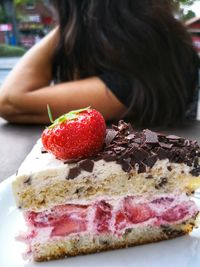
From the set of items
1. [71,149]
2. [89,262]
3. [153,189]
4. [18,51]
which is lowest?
[18,51]

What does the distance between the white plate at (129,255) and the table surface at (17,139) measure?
0.35 m

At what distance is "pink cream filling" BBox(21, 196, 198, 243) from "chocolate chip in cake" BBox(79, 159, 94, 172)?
0.35 ft

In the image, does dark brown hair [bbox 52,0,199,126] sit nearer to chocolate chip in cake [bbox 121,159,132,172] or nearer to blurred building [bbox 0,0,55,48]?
chocolate chip in cake [bbox 121,159,132,172]

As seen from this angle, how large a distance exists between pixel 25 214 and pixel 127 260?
269mm

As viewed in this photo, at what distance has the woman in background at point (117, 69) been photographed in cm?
183

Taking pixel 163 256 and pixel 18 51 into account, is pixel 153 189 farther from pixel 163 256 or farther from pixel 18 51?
pixel 18 51

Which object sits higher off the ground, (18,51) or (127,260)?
(127,260)

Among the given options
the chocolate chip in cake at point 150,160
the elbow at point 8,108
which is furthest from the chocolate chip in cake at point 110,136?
the elbow at point 8,108

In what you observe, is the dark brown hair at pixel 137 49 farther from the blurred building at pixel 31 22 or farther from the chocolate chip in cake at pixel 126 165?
the blurred building at pixel 31 22

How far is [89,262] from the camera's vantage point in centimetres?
98

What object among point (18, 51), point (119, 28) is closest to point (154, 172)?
point (119, 28)

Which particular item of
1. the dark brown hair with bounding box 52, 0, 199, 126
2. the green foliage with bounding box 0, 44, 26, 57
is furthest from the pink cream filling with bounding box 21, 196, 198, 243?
the green foliage with bounding box 0, 44, 26, 57

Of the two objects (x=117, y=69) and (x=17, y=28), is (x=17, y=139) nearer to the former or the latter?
(x=117, y=69)

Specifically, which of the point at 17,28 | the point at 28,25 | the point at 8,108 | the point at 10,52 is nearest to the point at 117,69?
the point at 8,108
